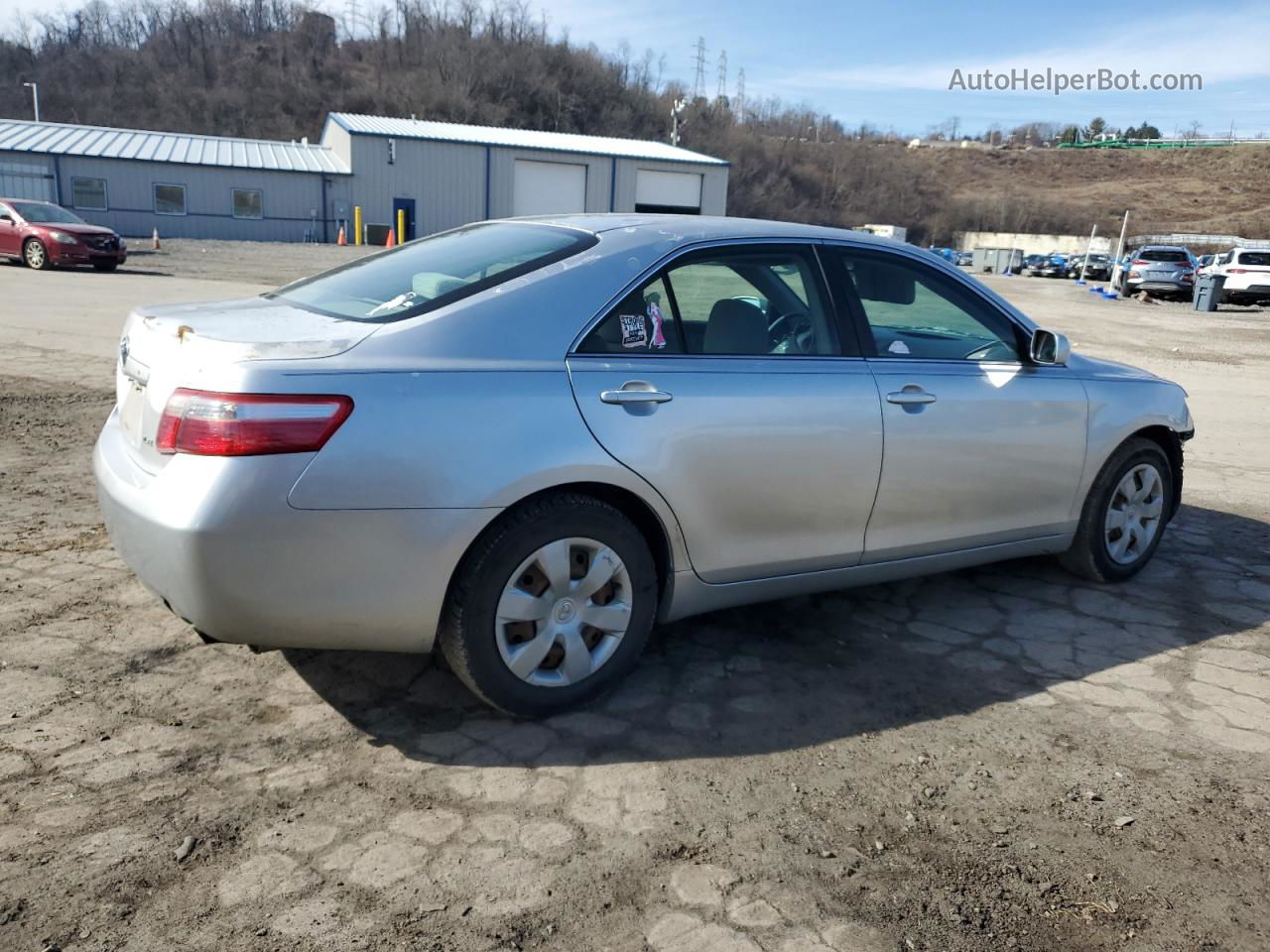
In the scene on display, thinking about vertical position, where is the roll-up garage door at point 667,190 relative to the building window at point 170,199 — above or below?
above

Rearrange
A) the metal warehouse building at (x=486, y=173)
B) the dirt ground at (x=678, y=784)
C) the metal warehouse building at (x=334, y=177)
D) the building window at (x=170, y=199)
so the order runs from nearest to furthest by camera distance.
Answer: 1. the dirt ground at (x=678, y=784)
2. the metal warehouse building at (x=334, y=177)
3. the building window at (x=170, y=199)
4. the metal warehouse building at (x=486, y=173)

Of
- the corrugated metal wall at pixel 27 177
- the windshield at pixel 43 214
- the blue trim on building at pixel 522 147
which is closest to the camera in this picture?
the windshield at pixel 43 214

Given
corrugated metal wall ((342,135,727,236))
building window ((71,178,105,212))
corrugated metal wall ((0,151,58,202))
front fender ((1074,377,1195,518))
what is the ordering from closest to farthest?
front fender ((1074,377,1195,518)), corrugated metal wall ((0,151,58,202)), building window ((71,178,105,212)), corrugated metal wall ((342,135,727,236))

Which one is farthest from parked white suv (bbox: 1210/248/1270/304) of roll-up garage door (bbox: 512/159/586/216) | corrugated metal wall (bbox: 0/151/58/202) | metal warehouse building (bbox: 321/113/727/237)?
corrugated metal wall (bbox: 0/151/58/202)

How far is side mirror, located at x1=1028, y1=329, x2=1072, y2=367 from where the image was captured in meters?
4.29

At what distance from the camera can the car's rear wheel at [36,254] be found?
20.9 metres

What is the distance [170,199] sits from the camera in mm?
37906

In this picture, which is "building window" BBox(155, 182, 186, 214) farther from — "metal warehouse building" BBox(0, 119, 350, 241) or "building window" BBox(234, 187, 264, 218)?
"building window" BBox(234, 187, 264, 218)

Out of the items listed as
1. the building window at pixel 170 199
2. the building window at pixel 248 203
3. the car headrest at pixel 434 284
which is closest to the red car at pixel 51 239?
the building window at pixel 170 199

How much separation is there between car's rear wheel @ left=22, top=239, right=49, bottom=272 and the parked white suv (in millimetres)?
30227

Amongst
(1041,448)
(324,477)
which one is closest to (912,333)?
(1041,448)

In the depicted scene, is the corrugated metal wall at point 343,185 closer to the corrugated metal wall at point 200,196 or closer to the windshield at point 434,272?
the corrugated metal wall at point 200,196

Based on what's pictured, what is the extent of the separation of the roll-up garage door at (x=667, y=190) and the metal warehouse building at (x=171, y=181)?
46.0 feet

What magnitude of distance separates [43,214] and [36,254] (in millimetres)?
1043
